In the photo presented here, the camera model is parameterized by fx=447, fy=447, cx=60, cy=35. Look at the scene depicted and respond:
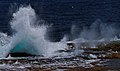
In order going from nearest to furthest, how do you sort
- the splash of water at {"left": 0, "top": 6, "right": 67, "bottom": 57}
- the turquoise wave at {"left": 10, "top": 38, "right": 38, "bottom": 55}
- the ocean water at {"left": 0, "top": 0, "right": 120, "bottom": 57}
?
the splash of water at {"left": 0, "top": 6, "right": 67, "bottom": 57} → the turquoise wave at {"left": 10, "top": 38, "right": 38, "bottom": 55} → the ocean water at {"left": 0, "top": 0, "right": 120, "bottom": 57}

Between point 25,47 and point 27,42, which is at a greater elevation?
point 27,42

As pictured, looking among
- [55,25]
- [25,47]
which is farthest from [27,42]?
[55,25]

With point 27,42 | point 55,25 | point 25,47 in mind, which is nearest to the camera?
point 25,47

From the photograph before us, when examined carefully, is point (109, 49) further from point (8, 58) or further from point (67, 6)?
point (67, 6)

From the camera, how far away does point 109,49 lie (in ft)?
172

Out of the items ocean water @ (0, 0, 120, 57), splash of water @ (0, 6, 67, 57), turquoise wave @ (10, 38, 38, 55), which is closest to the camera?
splash of water @ (0, 6, 67, 57)

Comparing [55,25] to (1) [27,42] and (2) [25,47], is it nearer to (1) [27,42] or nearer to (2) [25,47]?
(1) [27,42]

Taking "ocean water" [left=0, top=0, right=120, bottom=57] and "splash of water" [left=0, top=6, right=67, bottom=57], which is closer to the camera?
"splash of water" [left=0, top=6, right=67, bottom=57]

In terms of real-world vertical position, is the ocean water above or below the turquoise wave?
above

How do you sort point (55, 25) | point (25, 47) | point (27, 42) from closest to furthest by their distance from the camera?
point (25, 47) < point (27, 42) < point (55, 25)

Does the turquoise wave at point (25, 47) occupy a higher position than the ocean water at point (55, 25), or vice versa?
the ocean water at point (55, 25)

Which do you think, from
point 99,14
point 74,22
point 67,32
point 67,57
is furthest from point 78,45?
point 99,14

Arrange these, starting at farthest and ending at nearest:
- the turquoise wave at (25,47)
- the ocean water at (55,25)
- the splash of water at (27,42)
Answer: the ocean water at (55,25), the turquoise wave at (25,47), the splash of water at (27,42)

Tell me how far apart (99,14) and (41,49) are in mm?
39455
